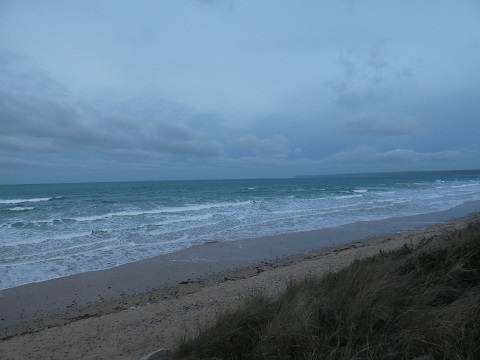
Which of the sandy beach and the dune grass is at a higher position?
the dune grass

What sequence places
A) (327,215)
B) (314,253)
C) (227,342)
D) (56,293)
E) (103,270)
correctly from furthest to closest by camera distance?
(327,215) < (314,253) < (103,270) < (56,293) < (227,342)

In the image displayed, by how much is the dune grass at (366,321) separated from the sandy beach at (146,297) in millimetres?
951

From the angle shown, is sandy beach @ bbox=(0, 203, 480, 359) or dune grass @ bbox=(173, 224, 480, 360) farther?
sandy beach @ bbox=(0, 203, 480, 359)

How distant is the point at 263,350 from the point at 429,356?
4.88ft

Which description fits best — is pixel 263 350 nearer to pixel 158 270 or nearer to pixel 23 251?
pixel 158 270

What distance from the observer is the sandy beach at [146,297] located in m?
5.41

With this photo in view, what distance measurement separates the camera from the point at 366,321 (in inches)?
127

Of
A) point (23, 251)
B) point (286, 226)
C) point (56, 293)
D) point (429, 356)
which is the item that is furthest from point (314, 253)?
point (23, 251)

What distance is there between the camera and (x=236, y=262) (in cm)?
1105

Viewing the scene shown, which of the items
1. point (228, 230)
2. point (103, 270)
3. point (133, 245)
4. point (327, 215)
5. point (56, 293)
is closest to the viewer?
point (56, 293)

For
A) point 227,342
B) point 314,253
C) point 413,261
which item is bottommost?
point 314,253

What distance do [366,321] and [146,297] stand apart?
6.29m

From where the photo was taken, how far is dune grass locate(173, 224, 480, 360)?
2855 millimetres

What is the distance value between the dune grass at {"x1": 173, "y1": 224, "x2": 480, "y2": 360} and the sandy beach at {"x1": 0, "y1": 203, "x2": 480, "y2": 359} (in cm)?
95
